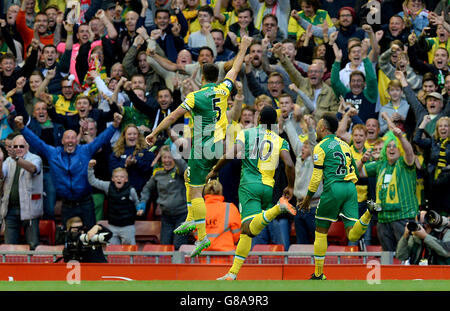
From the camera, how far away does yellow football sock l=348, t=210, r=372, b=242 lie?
12.1m

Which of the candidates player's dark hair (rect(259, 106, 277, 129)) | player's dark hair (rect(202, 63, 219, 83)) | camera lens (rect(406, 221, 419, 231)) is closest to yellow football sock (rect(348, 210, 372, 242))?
camera lens (rect(406, 221, 419, 231))

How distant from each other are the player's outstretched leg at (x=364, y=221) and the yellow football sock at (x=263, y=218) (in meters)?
1.30

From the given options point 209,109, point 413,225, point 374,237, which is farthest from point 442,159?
point 209,109

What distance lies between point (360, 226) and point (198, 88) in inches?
208

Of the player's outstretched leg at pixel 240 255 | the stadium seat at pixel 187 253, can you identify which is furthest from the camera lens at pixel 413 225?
the stadium seat at pixel 187 253

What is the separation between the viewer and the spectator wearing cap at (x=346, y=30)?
17.7 metres

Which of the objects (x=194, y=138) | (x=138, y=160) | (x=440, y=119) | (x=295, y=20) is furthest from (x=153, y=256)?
(x=295, y=20)

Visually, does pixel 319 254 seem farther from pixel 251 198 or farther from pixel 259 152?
pixel 259 152

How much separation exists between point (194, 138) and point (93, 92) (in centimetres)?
654

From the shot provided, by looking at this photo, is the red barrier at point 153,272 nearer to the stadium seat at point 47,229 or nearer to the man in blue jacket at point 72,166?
the man in blue jacket at point 72,166

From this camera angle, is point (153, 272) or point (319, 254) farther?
point (153, 272)

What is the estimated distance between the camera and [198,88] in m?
16.4

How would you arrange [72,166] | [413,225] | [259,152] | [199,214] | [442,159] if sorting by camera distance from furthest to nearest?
[72,166] → [442,159] → [413,225] → [199,214] → [259,152]
